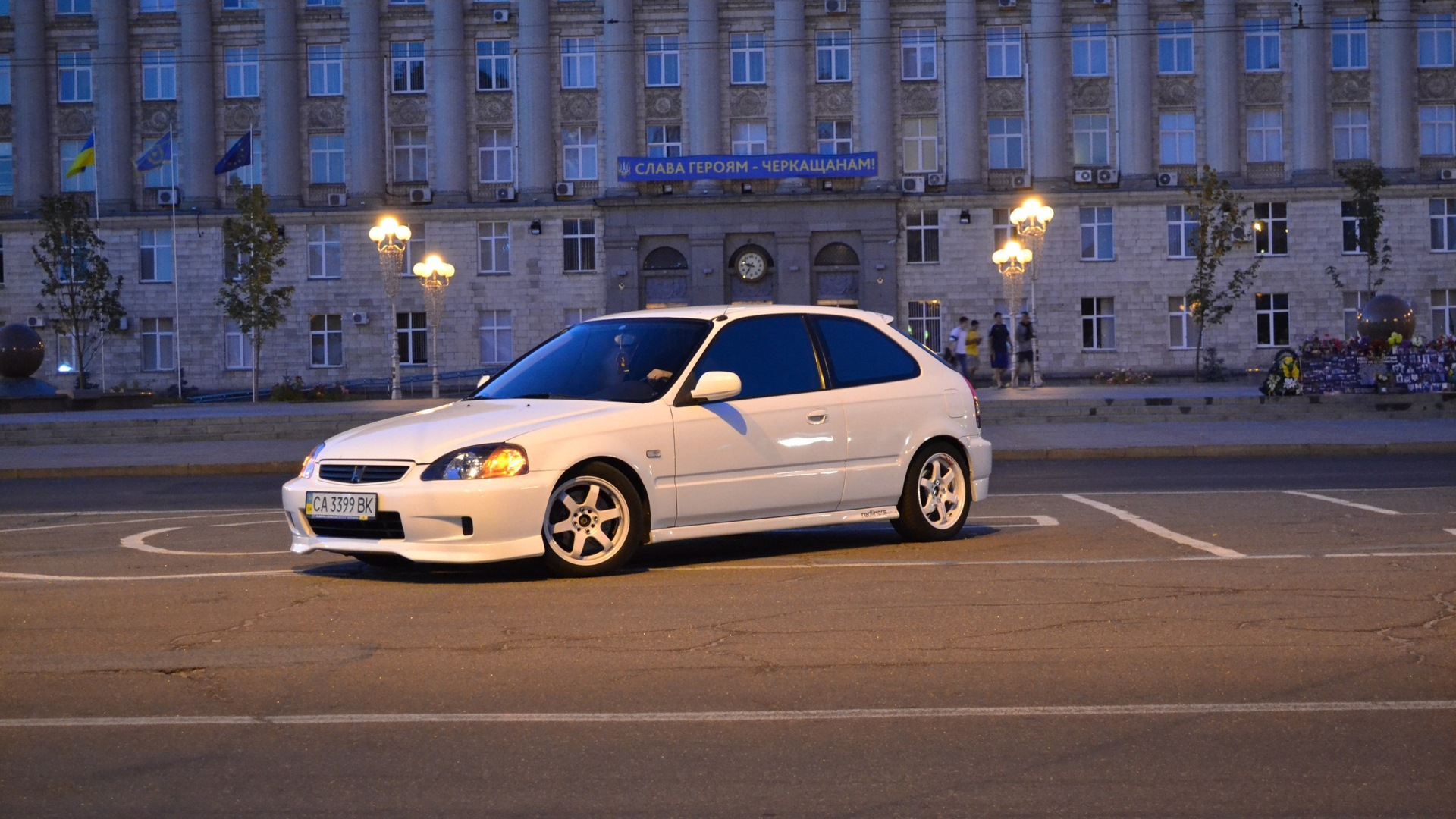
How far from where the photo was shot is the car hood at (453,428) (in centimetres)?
943

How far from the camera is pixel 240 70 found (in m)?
61.7

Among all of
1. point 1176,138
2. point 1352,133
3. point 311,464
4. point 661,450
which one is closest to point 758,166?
point 1176,138

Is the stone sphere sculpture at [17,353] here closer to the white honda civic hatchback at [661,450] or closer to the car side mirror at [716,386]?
the white honda civic hatchback at [661,450]

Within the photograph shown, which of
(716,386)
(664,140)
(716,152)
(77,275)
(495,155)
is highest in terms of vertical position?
(664,140)

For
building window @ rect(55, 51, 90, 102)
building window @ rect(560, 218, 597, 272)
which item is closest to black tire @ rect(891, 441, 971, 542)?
building window @ rect(560, 218, 597, 272)

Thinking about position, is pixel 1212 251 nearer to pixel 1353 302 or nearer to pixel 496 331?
pixel 1353 302

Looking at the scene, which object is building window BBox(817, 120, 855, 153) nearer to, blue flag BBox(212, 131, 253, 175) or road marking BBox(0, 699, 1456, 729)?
blue flag BBox(212, 131, 253, 175)

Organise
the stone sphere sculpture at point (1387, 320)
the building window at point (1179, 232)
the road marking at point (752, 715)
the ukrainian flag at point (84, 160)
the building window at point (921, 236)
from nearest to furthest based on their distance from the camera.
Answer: the road marking at point (752, 715), the stone sphere sculpture at point (1387, 320), the ukrainian flag at point (84, 160), the building window at point (1179, 232), the building window at point (921, 236)

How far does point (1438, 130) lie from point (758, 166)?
24.8 metres

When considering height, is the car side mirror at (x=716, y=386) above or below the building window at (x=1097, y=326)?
below

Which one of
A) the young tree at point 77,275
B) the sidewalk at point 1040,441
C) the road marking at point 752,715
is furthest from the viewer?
the young tree at point 77,275

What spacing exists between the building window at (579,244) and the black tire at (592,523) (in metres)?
51.5

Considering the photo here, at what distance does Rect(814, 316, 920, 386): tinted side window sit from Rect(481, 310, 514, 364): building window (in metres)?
50.3

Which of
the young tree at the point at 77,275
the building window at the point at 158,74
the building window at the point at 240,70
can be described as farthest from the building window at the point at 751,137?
the young tree at the point at 77,275
